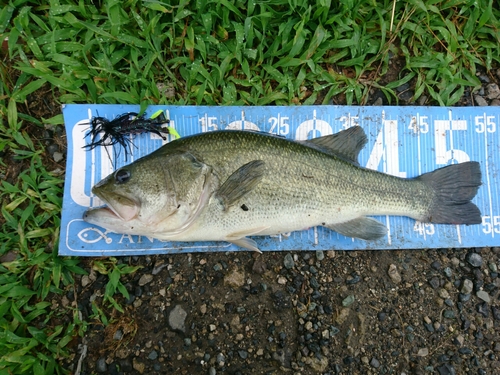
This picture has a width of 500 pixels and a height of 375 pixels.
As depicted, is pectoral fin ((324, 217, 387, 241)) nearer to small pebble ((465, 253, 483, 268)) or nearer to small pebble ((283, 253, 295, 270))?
small pebble ((283, 253, 295, 270))

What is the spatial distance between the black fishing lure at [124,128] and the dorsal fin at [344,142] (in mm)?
1462

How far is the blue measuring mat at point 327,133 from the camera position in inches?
136

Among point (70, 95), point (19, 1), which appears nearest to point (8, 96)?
point (70, 95)

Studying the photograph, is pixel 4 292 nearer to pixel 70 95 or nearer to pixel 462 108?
pixel 70 95

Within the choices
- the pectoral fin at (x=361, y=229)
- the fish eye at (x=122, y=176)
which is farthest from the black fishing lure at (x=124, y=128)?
the pectoral fin at (x=361, y=229)

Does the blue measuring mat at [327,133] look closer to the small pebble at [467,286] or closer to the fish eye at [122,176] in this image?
the small pebble at [467,286]

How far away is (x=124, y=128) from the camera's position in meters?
3.47

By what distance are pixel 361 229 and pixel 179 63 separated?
2492mm

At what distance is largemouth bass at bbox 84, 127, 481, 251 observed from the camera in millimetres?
2795

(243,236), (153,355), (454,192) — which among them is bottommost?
(153,355)

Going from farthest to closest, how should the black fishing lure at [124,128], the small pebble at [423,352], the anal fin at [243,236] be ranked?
the black fishing lure at [124,128], the small pebble at [423,352], the anal fin at [243,236]

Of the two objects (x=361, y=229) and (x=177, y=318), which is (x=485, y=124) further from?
(x=177, y=318)

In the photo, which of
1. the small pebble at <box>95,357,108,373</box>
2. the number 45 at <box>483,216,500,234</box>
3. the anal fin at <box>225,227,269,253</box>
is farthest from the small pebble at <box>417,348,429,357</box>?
the small pebble at <box>95,357,108,373</box>

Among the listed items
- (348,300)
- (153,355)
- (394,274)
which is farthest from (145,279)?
(394,274)
